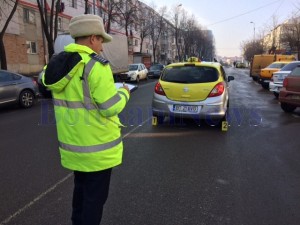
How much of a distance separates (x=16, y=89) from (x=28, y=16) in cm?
2095

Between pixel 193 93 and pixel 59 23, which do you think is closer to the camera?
pixel 193 93

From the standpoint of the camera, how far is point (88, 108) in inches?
91.1

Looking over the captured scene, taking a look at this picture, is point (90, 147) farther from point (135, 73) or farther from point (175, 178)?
point (135, 73)

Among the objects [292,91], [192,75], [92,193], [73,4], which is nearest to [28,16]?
[73,4]

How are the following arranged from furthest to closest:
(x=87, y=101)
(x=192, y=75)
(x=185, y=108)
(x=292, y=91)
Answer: (x=292, y=91), (x=192, y=75), (x=185, y=108), (x=87, y=101)

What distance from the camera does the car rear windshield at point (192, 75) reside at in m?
7.64

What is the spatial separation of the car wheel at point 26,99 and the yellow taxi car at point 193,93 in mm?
6060

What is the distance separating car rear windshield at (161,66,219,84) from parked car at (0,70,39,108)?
20.0 feet

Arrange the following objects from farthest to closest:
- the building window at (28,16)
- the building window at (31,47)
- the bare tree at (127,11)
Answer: the bare tree at (127,11) → the building window at (31,47) → the building window at (28,16)

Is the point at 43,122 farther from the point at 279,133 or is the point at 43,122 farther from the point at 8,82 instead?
the point at 279,133

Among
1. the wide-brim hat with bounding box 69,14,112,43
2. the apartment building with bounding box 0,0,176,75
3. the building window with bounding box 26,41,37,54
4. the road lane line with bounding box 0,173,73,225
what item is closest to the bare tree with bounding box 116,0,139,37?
the apartment building with bounding box 0,0,176,75

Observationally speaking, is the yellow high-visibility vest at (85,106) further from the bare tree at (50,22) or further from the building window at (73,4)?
the building window at (73,4)

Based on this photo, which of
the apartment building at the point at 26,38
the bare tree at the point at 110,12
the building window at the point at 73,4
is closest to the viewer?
the apartment building at the point at 26,38

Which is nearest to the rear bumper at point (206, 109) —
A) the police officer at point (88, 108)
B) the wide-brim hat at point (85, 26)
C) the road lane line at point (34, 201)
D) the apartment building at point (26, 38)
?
the road lane line at point (34, 201)
